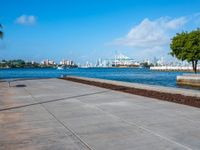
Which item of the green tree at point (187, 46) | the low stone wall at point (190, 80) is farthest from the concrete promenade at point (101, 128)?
the green tree at point (187, 46)

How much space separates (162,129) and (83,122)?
2.58 meters

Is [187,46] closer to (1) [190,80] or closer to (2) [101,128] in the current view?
(1) [190,80]

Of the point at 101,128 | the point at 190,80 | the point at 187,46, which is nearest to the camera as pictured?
the point at 101,128

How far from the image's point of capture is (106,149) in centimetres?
701

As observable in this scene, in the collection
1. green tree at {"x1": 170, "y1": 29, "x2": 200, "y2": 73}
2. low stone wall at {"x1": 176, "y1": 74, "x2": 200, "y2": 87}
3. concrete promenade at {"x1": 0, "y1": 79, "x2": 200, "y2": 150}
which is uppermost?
green tree at {"x1": 170, "y1": 29, "x2": 200, "y2": 73}

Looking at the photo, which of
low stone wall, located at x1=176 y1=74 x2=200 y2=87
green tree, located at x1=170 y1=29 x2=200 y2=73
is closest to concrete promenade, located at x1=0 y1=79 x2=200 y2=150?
low stone wall, located at x1=176 y1=74 x2=200 y2=87

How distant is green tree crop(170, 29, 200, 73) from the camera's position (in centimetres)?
6181

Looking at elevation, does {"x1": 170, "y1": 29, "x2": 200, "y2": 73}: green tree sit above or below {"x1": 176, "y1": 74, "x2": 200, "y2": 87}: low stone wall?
above

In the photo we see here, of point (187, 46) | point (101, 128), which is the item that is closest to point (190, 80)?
point (187, 46)

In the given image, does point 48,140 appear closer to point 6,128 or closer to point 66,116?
point 6,128

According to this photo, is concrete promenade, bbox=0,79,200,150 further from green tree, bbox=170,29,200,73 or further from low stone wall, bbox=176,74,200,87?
green tree, bbox=170,29,200,73

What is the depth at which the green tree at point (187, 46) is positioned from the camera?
61.8 metres

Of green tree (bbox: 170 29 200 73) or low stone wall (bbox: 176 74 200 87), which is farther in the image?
green tree (bbox: 170 29 200 73)

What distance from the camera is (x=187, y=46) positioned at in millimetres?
62188
